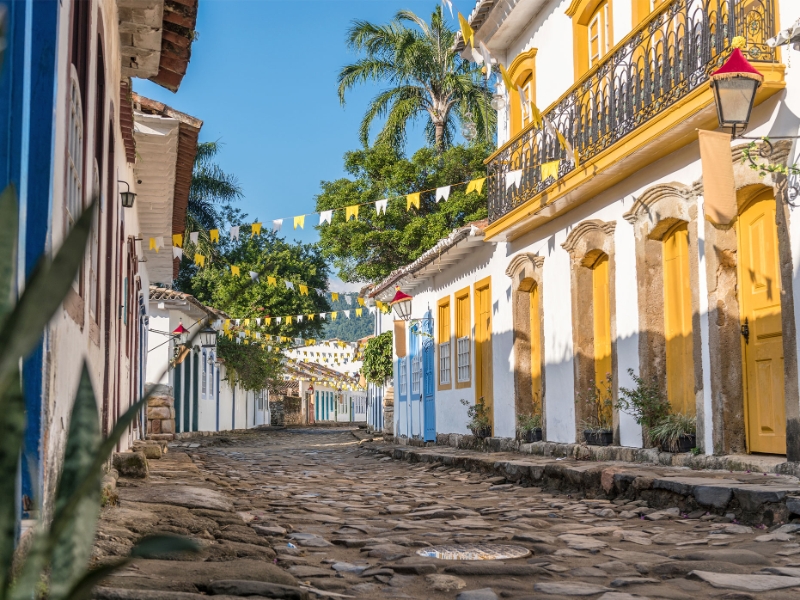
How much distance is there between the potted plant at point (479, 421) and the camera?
1423 centimetres

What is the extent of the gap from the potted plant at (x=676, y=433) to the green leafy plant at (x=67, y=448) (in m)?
7.59

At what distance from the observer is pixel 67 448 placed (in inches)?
52.1

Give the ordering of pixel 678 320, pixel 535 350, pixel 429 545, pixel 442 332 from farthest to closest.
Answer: pixel 442 332, pixel 535 350, pixel 678 320, pixel 429 545

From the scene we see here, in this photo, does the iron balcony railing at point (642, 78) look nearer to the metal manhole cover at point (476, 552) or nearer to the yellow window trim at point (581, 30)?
the yellow window trim at point (581, 30)

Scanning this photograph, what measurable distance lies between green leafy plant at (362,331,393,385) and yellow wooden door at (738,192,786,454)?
15.4 m

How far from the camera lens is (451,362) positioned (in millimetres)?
16719

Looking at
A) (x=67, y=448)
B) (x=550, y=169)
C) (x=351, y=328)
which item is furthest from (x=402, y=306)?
(x=351, y=328)

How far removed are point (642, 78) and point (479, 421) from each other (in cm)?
685

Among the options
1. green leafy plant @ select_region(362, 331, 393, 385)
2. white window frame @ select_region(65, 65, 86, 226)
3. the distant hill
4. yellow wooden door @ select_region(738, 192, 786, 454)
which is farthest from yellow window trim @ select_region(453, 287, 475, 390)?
the distant hill

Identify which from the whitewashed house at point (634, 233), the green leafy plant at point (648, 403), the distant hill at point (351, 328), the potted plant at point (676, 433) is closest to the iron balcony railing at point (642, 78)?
the whitewashed house at point (634, 233)

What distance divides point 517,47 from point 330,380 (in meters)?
39.2

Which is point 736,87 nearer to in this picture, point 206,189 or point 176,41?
point 176,41

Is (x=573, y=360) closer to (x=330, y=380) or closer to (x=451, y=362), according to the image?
(x=451, y=362)

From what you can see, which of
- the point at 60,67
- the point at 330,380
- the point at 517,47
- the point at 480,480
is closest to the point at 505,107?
the point at 517,47
